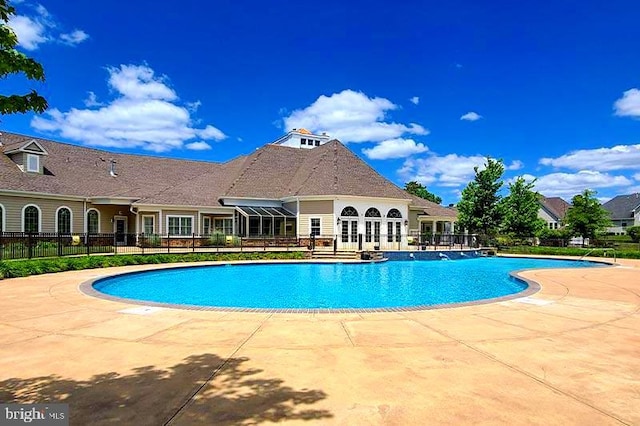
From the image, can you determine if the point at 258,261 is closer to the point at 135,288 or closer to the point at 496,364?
the point at 135,288

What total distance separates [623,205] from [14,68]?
76760 millimetres

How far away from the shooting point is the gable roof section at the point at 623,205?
194 feet

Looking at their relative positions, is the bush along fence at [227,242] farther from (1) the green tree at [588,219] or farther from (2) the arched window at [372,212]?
(1) the green tree at [588,219]

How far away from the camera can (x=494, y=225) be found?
37031 millimetres

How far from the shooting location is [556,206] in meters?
70.6

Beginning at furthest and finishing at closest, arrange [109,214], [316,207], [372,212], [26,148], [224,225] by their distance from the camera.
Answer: [224,225]
[372,212]
[316,207]
[109,214]
[26,148]

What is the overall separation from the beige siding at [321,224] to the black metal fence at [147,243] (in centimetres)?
109

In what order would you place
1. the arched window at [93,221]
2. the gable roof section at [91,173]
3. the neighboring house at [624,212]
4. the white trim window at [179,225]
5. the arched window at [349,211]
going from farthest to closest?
the neighboring house at [624,212] < the arched window at [349,211] < the white trim window at [179,225] < the arched window at [93,221] < the gable roof section at [91,173]

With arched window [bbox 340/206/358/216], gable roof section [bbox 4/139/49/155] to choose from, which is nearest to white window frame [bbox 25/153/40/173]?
gable roof section [bbox 4/139/49/155]

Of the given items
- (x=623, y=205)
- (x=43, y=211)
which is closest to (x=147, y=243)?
(x=43, y=211)

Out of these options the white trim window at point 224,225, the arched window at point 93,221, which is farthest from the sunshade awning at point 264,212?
the arched window at point 93,221

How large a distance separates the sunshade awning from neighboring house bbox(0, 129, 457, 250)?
0.08 meters

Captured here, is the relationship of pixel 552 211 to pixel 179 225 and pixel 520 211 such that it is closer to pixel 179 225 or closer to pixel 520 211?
pixel 520 211

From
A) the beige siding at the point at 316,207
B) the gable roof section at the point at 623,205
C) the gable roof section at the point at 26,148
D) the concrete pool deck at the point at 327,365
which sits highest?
the gable roof section at the point at 26,148
